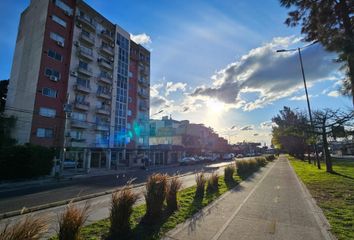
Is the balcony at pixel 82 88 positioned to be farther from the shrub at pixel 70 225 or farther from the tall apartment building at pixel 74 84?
the shrub at pixel 70 225

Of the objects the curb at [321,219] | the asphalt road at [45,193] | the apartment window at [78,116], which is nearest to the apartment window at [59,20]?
the apartment window at [78,116]

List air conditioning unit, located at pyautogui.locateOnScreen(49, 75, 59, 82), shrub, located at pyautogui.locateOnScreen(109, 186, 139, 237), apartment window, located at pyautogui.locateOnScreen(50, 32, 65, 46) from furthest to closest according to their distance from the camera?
1. apartment window, located at pyautogui.locateOnScreen(50, 32, 65, 46)
2. air conditioning unit, located at pyautogui.locateOnScreen(49, 75, 59, 82)
3. shrub, located at pyautogui.locateOnScreen(109, 186, 139, 237)

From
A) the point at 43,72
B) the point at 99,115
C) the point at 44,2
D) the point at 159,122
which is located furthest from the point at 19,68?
the point at 159,122

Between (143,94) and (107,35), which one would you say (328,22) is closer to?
(107,35)

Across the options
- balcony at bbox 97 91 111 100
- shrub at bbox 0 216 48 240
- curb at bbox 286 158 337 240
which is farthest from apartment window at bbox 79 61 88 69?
shrub at bbox 0 216 48 240

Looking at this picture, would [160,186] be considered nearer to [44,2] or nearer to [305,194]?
[305,194]

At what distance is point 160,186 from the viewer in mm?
A: 8148

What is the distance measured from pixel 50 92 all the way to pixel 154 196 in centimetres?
3351

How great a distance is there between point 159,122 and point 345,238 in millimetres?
79734

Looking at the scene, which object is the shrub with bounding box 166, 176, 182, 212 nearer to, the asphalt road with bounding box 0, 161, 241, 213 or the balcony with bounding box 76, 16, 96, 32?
the asphalt road with bounding box 0, 161, 241, 213

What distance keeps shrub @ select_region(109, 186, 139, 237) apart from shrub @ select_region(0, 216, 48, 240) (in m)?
2.35

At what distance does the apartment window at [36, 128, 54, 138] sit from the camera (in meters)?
32.7

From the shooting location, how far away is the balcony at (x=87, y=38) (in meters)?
40.7

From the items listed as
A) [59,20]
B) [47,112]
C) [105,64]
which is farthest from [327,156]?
[59,20]
